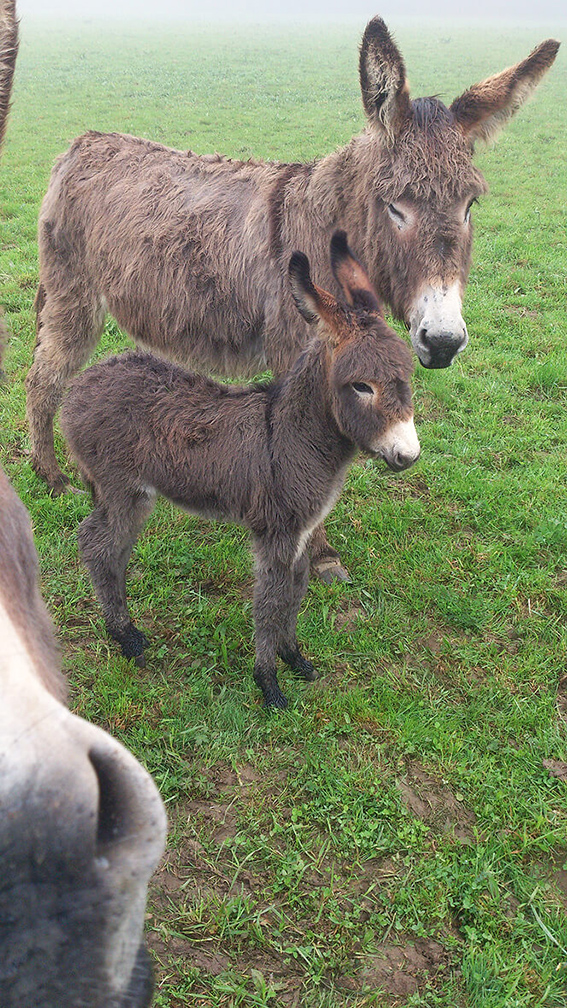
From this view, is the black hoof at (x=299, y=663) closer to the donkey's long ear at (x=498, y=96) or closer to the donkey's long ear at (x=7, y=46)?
the donkey's long ear at (x=7, y=46)

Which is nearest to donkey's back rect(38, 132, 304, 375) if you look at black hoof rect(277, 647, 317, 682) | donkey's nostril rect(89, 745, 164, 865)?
black hoof rect(277, 647, 317, 682)

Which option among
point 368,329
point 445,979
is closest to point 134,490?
point 368,329

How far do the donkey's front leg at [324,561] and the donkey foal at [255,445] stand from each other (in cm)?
67

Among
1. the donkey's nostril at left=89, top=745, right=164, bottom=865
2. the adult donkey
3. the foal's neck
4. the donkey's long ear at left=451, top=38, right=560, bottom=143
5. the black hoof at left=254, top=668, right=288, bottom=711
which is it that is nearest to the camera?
the donkey's nostril at left=89, top=745, right=164, bottom=865

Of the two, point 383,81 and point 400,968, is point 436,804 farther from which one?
point 383,81

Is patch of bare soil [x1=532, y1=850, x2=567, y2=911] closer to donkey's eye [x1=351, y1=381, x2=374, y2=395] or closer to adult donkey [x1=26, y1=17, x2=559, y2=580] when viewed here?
adult donkey [x1=26, y1=17, x2=559, y2=580]

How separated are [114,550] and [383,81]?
8.65ft

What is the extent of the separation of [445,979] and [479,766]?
33.5 inches

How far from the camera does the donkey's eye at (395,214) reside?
11.3 feet

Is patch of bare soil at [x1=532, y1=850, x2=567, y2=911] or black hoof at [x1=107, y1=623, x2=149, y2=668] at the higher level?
patch of bare soil at [x1=532, y1=850, x2=567, y2=911]

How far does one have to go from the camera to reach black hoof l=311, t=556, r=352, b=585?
392cm

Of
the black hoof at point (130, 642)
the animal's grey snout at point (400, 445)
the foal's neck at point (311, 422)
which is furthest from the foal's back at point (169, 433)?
the black hoof at point (130, 642)

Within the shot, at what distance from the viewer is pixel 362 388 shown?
2744 millimetres

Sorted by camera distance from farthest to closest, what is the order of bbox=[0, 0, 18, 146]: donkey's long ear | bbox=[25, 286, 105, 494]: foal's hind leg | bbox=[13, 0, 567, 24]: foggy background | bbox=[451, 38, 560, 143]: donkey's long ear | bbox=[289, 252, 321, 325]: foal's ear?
bbox=[13, 0, 567, 24]: foggy background
bbox=[25, 286, 105, 494]: foal's hind leg
bbox=[451, 38, 560, 143]: donkey's long ear
bbox=[289, 252, 321, 325]: foal's ear
bbox=[0, 0, 18, 146]: donkey's long ear
